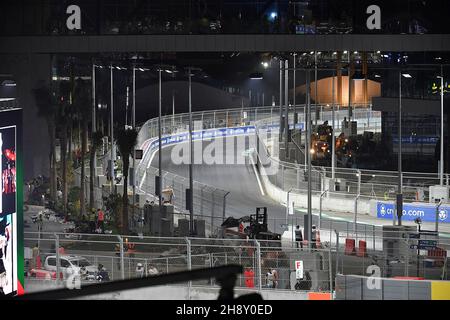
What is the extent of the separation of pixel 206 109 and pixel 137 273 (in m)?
12.6

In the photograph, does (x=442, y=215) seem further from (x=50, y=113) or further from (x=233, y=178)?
(x=50, y=113)

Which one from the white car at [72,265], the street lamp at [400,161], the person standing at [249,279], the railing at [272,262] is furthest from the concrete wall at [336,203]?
the person standing at [249,279]

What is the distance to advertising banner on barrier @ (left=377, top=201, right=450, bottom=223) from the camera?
2017cm

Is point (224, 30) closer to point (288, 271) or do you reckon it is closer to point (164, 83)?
point (288, 271)

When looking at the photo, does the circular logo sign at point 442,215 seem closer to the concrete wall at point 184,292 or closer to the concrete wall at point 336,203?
the concrete wall at point 336,203

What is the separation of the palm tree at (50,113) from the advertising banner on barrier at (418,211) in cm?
610

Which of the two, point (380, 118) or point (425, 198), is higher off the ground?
point (380, 118)

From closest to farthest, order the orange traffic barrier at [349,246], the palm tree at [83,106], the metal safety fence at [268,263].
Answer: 1. the metal safety fence at [268,263]
2. the orange traffic barrier at [349,246]
3. the palm tree at [83,106]

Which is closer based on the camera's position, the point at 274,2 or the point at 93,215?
the point at 274,2

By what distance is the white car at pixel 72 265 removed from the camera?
1521 centimetres

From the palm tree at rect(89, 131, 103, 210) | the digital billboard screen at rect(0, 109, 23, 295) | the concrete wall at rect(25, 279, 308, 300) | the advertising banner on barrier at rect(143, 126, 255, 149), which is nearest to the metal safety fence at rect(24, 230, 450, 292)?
the concrete wall at rect(25, 279, 308, 300)

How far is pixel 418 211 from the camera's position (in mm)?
20203

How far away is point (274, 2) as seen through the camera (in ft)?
61.3
